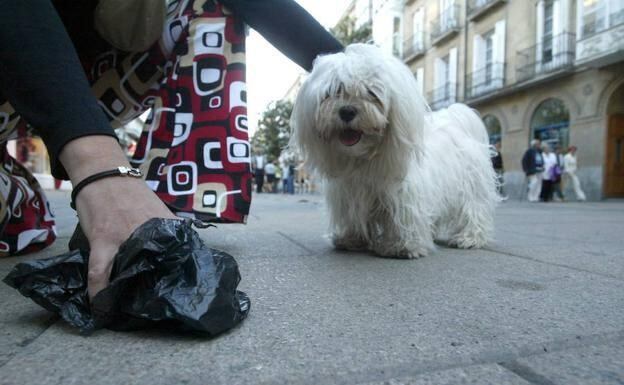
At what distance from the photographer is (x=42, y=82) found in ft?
4.09

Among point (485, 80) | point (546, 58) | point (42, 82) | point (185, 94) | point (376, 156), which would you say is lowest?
point (376, 156)

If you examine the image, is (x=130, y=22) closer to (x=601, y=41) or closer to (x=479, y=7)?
(x=601, y=41)

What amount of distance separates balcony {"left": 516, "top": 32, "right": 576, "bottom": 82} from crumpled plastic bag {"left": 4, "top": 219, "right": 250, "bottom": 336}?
16770 millimetres

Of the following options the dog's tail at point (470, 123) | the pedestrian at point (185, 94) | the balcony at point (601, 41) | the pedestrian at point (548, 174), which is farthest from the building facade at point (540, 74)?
the pedestrian at point (185, 94)

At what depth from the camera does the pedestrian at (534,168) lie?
13.3 metres

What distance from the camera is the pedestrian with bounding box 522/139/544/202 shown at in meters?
13.3

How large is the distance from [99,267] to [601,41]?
1625cm

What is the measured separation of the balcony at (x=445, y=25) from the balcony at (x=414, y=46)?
115cm

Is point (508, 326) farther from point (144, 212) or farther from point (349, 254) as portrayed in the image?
point (349, 254)

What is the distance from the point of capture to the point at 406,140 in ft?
7.53

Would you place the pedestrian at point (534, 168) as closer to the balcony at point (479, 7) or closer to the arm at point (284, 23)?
the balcony at point (479, 7)

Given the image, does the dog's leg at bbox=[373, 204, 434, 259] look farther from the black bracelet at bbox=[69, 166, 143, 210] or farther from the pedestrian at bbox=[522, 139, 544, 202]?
the pedestrian at bbox=[522, 139, 544, 202]

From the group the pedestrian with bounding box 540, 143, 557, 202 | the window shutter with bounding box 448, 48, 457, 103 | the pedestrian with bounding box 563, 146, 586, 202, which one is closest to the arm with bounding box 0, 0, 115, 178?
the pedestrian with bounding box 540, 143, 557, 202

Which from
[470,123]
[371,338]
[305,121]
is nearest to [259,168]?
[470,123]
